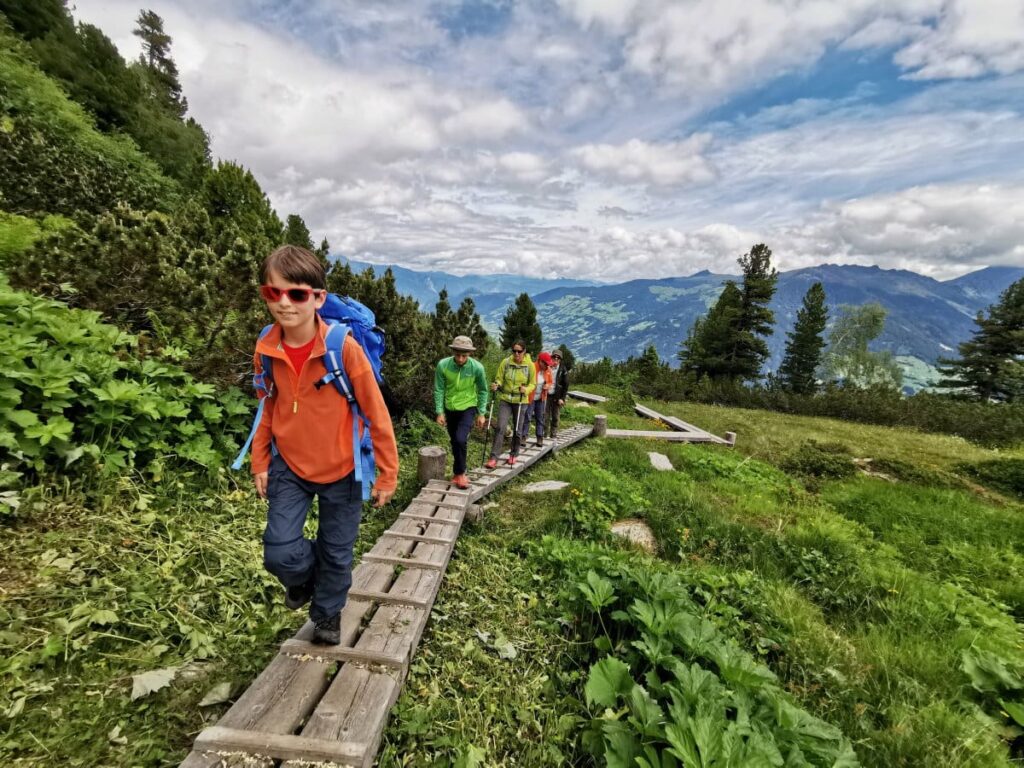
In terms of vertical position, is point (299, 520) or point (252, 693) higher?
point (299, 520)

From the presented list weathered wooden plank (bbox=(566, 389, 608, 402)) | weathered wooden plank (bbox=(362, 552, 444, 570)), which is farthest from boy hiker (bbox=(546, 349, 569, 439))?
weathered wooden plank (bbox=(566, 389, 608, 402))

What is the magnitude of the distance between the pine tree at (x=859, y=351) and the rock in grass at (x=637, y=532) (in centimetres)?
7369

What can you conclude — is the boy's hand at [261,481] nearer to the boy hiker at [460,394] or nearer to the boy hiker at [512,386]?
the boy hiker at [460,394]

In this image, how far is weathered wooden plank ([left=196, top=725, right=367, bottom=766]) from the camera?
7.55ft

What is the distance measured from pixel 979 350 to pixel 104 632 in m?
60.4

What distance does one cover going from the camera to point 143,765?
2443 mm

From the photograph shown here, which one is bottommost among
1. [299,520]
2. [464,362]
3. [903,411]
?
[903,411]

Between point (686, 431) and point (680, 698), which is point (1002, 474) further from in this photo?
point (680, 698)

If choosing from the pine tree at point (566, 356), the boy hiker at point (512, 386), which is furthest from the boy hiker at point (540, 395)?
the pine tree at point (566, 356)

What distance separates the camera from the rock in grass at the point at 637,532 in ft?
19.1

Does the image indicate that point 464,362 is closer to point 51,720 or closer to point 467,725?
point 467,725

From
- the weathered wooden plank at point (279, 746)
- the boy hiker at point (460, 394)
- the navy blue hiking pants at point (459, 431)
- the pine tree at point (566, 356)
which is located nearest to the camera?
the weathered wooden plank at point (279, 746)

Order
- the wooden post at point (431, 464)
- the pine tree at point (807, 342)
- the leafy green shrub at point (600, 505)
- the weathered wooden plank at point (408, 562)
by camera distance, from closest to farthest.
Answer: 1. the weathered wooden plank at point (408, 562)
2. the leafy green shrub at point (600, 505)
3. the wooden post at point (431, 464)
4. the pine tree at point (807, 342)

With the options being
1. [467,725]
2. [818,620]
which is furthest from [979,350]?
[467,725]
